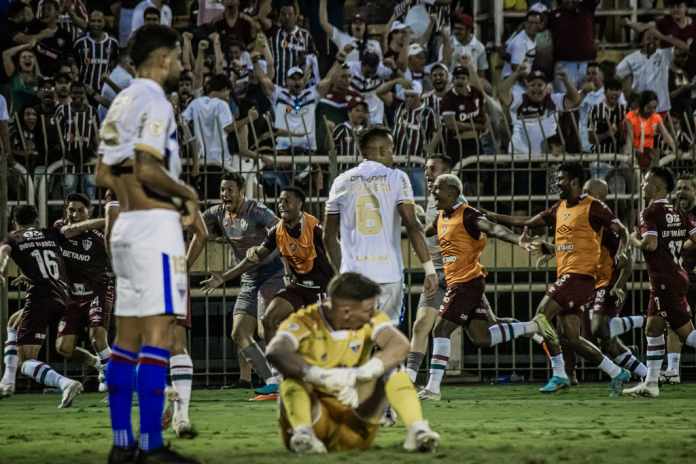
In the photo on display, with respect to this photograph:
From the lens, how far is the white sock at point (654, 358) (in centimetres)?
1368

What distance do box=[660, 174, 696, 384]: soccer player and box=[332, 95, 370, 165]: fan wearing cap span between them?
12.3 feet

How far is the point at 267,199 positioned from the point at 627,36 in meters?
8.38

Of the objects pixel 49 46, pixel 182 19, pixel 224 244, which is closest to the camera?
pixel 224 244

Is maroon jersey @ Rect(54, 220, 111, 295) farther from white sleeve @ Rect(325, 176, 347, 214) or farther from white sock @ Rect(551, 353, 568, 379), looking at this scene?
white sleeve @ Rect(325, 176, 347, 214)

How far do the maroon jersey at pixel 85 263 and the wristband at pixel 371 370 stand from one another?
26.4ft

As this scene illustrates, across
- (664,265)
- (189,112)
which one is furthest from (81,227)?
(664,265)

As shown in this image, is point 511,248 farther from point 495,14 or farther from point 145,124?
point 145,124

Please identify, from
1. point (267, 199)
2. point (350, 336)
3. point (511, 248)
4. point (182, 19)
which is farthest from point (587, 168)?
point (350, 336)

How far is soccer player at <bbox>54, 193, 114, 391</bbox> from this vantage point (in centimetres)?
1504

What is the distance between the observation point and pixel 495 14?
21469 mm

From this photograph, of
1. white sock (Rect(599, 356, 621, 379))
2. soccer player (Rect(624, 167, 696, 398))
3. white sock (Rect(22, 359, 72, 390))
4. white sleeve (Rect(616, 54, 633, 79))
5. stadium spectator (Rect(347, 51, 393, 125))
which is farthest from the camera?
white sleeve (Rect(616, 54, 633, 79))

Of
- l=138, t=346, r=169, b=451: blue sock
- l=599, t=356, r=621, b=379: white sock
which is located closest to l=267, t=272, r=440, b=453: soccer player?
l=138, t=346, r=169, b=451: blue sock

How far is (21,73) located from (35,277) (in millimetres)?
5328

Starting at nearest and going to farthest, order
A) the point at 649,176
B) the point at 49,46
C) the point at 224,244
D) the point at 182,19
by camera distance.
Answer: the point at 649,176 < the point at 224,244 < the point at 49,46 < the point at 182,19
